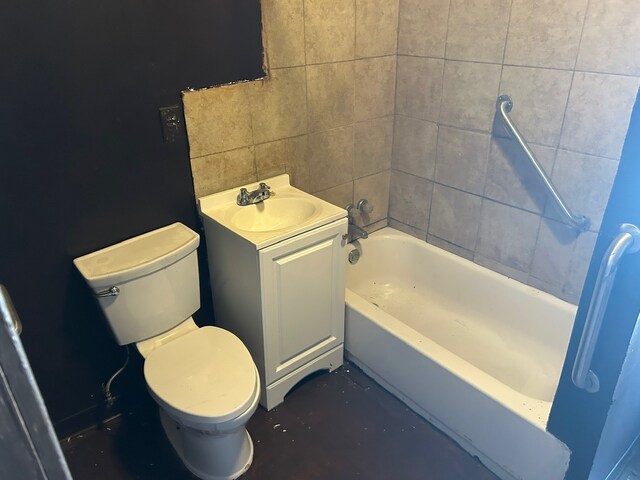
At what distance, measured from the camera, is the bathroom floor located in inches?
72.1

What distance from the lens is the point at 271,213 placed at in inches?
82.6

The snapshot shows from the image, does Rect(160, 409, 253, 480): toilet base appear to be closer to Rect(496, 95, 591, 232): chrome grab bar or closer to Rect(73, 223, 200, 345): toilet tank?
Rect(73, 223, 200, 345): toilet tank

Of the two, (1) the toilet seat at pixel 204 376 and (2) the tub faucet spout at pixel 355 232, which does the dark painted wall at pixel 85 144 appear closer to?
(1) the toilet seat at pixel 204 376

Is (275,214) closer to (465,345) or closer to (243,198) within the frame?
(243,198)

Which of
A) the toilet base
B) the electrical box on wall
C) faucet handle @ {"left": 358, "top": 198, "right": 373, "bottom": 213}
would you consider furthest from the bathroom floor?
the electrical box on wall

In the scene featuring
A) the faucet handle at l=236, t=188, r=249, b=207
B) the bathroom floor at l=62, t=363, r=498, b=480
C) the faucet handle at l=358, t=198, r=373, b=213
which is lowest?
the bathroom floor at l=62, t=363, r=498, b=480

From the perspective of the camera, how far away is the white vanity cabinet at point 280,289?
72.2 inches

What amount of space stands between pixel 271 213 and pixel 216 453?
92 cm

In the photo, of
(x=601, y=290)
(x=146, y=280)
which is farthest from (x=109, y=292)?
(x=601, y=290)

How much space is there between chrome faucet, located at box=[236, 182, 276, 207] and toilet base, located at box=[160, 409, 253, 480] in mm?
844

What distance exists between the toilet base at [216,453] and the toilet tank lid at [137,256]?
552 mm

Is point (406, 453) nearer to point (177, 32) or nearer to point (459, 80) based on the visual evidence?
point (459, 80)

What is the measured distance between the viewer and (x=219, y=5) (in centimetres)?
178

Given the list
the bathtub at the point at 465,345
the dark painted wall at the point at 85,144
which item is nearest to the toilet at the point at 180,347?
the dark painted wall at the point at 85,144
